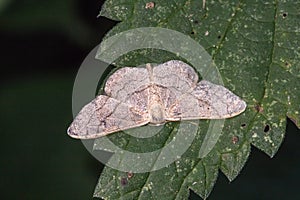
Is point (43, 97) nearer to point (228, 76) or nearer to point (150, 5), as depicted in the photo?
point (150, 5)

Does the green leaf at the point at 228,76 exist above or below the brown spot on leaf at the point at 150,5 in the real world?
below

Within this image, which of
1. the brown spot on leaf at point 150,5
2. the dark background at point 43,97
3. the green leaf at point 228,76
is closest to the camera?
the green leaf at point 228,76

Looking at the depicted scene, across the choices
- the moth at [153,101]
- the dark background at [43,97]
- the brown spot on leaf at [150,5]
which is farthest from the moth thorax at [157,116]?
the dark background at [43,97]

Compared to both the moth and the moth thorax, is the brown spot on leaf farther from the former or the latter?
the moth thorax

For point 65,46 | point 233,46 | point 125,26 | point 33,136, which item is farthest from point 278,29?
point 33,136

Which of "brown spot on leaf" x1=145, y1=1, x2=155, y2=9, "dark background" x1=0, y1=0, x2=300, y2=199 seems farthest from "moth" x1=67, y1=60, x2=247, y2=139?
"dark background" x1=0, y1=0, x2=300, y2=199

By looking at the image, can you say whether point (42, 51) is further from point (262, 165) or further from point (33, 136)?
point (262, 165)

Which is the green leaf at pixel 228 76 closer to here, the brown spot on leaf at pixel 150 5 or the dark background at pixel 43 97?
the brown spot on leaf at pixel 150 5
